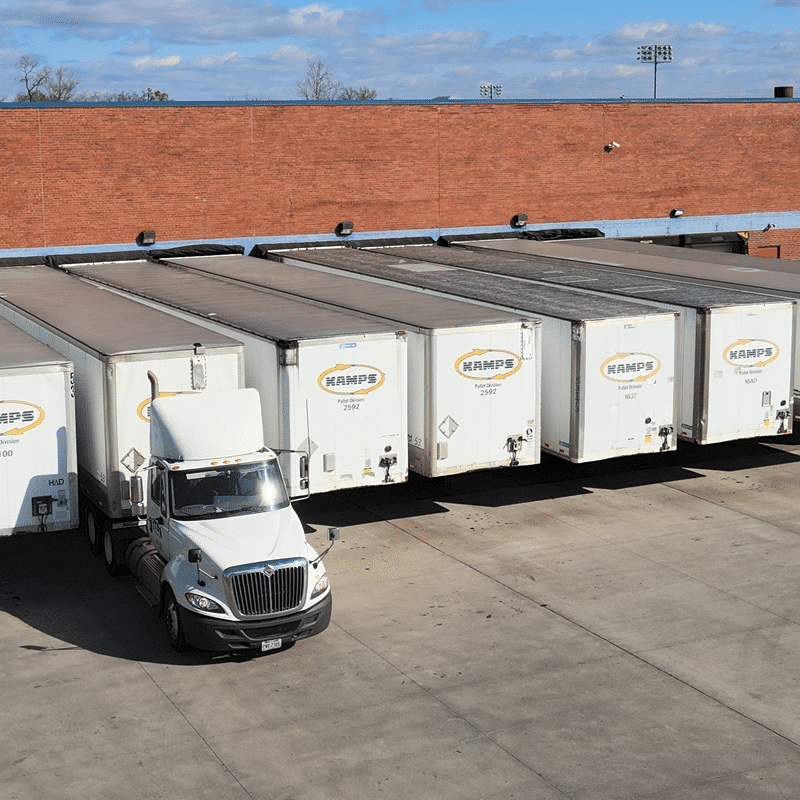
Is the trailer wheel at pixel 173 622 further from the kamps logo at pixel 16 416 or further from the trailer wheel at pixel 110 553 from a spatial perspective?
the kamps logo at pixel 16 416

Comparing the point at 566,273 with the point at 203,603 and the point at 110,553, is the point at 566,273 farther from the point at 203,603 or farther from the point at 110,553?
the point at 203,603

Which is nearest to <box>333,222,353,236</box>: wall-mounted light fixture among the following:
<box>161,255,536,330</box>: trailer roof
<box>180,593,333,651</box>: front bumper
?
<box>161,255,536,330</box>: trailer roof

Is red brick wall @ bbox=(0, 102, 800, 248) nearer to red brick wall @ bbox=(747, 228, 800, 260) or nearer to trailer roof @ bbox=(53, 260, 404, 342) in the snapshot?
red brick wall @ bbox=(747, 228, 800, 260)

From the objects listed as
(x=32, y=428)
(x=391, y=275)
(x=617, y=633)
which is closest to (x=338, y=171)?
(x=391, y=275)

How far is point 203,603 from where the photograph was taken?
14398 millimetres

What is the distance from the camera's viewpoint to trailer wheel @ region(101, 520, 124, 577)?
57.4 feet

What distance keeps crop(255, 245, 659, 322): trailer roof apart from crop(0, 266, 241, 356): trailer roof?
20.4ft

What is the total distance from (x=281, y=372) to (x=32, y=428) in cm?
376

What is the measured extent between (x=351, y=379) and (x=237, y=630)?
5.46m

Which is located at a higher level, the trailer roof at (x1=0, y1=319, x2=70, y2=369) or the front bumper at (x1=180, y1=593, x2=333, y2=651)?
the trailer roof at (x1=0, y1=319, x2=70, y2=369)

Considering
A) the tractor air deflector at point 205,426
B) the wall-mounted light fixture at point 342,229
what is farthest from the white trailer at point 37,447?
the wall-mounted light fixture at point 342,229

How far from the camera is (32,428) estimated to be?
54.7ft

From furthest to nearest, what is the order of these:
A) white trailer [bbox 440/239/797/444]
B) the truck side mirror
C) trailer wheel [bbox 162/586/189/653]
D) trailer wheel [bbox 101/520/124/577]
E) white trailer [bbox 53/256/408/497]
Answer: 1. white trailer [bbox 440/239/797/444]
2. white trailer [bbox 53/256/408/497]
3. trailer wheel [bbox 101/520/124/577]
4. the truck side mirror
5. trailer wheel [bbox 162/586/189/653]

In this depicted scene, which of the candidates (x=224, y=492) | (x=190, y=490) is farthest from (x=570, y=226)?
(x=190, y=490)
